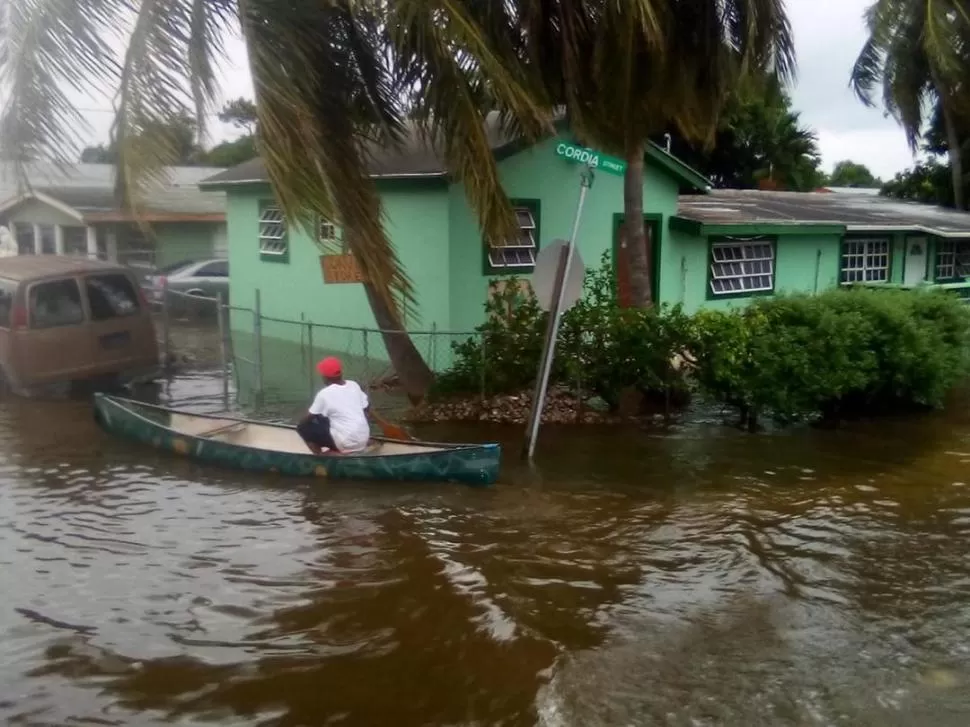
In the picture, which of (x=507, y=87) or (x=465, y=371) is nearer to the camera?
(x=507, y=87)

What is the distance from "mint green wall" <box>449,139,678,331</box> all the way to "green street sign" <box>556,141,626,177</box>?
453cm

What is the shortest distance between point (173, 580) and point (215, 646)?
136cm

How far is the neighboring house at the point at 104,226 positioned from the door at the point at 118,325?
1054cm

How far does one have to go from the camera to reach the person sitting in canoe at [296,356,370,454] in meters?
→ 9.91

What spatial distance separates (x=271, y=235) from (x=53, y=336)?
620 centimetres

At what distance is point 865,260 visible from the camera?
893 inches

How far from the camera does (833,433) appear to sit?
13.0 metres

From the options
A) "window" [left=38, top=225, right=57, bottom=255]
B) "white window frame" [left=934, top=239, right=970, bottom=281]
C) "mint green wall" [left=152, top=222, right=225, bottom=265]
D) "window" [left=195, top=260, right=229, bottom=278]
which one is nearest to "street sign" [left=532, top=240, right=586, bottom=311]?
"window" [left=195, top=260, right=229, bottom=278]

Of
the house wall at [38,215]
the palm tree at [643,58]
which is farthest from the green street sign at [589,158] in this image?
the house wall at [38,215]

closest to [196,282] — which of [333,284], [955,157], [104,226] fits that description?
[104,226]

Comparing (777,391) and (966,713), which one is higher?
(777,391)

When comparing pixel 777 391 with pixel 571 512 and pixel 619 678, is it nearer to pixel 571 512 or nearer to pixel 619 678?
pixel 571 512

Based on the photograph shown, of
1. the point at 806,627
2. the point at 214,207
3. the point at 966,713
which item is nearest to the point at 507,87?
the point at 806,627

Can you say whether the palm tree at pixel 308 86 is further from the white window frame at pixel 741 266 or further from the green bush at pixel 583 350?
the white window frame at pixel 741 266
